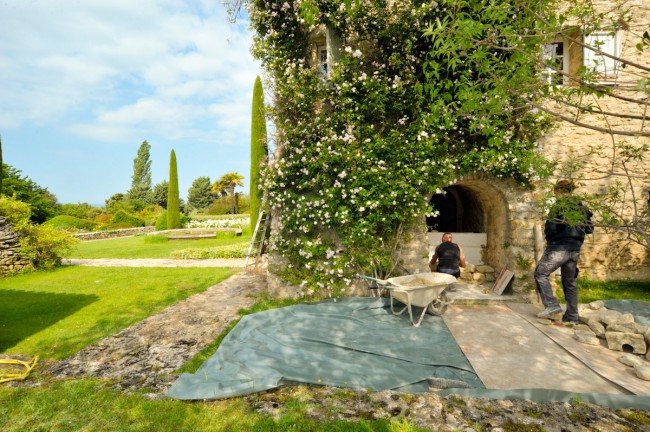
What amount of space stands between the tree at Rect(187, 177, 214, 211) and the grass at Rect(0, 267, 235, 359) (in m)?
35.5

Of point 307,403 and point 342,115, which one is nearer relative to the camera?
point 307,403

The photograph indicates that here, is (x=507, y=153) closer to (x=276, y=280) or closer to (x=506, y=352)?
(x=506, y=352)

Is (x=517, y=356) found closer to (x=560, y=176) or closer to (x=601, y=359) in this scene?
(x=601, y=359)

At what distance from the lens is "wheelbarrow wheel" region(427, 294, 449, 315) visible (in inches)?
216

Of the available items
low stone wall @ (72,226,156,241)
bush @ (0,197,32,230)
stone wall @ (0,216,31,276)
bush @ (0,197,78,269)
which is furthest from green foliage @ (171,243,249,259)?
low stone wall @ (72,226,156,241)

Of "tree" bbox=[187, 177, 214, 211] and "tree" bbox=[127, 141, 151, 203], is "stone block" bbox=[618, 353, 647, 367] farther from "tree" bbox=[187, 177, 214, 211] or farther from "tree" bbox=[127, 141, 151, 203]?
"tree" bbox=[127, 141, 151, 203]

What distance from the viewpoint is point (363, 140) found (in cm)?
659

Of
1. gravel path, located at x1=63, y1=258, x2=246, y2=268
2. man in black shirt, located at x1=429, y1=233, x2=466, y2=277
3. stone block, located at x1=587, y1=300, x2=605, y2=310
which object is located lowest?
gravel path, located at x1=63, y1=258, x2=246, y2=268

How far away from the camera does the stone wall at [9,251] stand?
35.6 ft

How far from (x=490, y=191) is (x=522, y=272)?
1.99 meters

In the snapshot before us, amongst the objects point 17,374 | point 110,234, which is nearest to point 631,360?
point 17,374

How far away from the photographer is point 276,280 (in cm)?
704

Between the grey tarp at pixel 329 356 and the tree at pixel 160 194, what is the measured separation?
46513 millimetres

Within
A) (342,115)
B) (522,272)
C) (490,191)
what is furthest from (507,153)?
(342,115)
